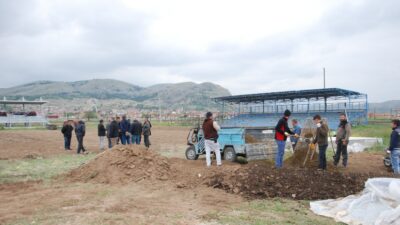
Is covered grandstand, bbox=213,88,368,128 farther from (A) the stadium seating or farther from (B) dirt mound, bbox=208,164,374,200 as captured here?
(B) dirt mound, bbox=208,164,374,200

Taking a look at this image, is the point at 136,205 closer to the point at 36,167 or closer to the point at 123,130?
the point at 36,167

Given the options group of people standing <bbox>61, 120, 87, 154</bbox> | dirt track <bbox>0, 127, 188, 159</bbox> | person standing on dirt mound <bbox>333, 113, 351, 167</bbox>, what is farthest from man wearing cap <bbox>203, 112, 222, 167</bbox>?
group of people standing <bbox>61, 120, 87, 154</bbox>

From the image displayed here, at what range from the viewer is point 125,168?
10.8 m

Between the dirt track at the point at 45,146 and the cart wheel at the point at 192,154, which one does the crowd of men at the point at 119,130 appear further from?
the cart wheel at the point at 192,154

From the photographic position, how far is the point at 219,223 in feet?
20.0

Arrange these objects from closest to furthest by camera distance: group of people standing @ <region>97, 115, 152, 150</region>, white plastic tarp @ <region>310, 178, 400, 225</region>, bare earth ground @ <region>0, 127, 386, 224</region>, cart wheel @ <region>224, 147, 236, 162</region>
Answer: white plastic tarp @ <region>310, 178, 400, 225</region>
bare earth ground @ <region>0, 127, 386, 224</region>
cart wheel @ <region>224, 147, 236, 162</region>
group of people standing @ <region>97, 115, 152, 150</region>

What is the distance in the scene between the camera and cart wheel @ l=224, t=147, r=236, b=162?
1371 centimetres

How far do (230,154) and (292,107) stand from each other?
35.1m

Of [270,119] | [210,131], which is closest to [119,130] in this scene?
[210,131]

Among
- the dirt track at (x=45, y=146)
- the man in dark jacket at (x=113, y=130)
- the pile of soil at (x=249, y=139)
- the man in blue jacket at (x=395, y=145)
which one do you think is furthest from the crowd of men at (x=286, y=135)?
the man in dark jacket at (x=113, y=130)

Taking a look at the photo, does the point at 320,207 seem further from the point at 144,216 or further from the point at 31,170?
the point at 31,170

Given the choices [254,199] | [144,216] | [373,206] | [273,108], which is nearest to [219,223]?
[144,216]

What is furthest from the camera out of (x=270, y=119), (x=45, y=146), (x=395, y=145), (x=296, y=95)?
(x=296, y=95)

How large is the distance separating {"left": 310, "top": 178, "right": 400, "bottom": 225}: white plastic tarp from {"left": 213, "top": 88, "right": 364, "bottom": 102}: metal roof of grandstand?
33.7m
